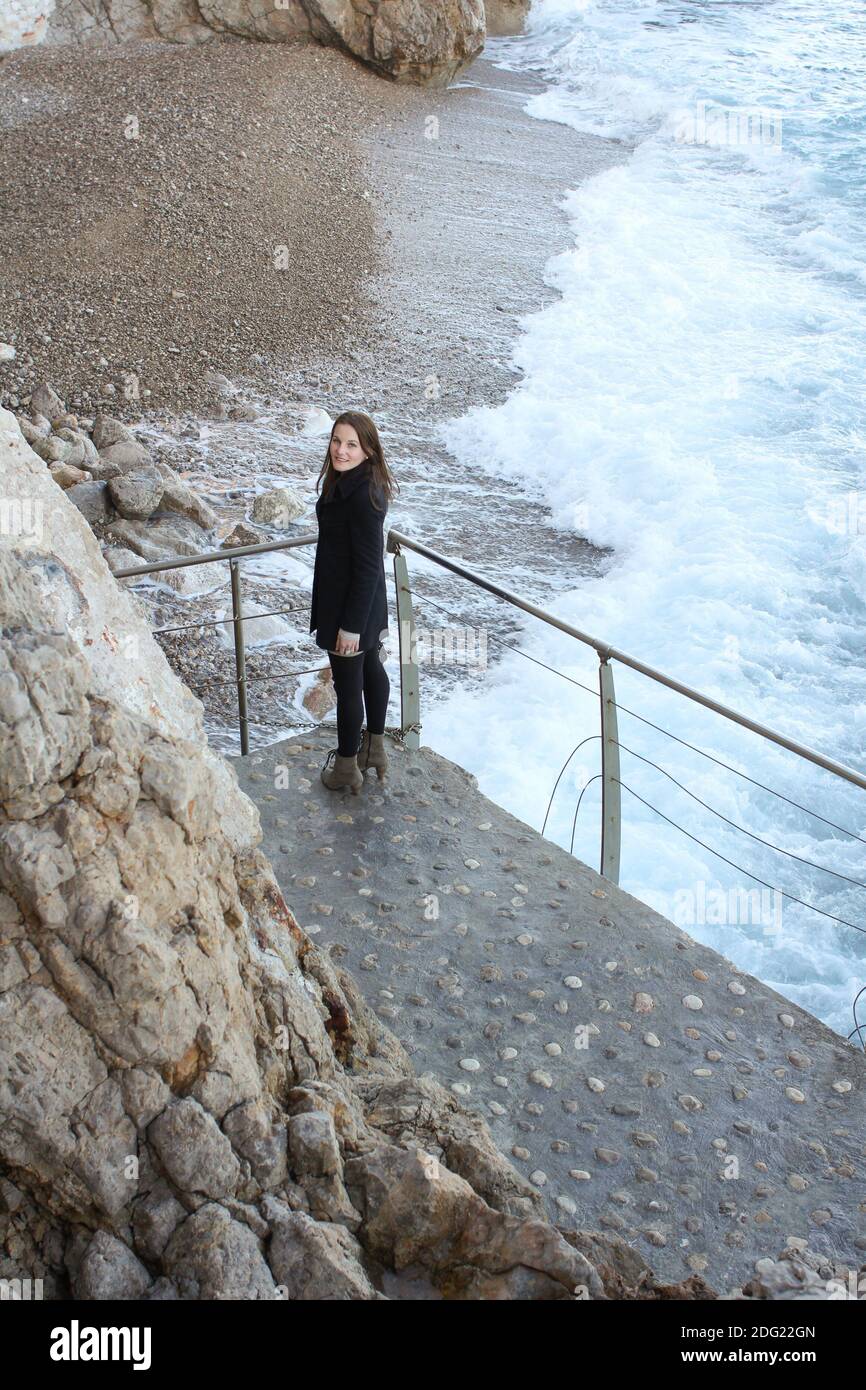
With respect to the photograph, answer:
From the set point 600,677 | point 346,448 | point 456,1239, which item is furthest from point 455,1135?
point 346,448

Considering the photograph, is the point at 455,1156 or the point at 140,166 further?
the point at 140,166

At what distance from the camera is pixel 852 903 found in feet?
23.0

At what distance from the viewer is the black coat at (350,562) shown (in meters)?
4.45

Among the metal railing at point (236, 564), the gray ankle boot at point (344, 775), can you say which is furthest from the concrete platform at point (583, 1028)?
the metal railing at point (236, 564)

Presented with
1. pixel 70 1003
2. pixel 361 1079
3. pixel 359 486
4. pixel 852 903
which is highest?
pixel 359 486

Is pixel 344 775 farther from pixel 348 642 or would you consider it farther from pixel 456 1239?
pixel 456 1239

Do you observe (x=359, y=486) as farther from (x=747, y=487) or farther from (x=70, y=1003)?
(x=747, y=487)

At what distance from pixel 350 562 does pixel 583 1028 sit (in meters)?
1.83

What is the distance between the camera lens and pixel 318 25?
60.3ft

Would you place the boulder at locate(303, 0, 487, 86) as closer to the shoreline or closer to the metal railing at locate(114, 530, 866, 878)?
the shoreline

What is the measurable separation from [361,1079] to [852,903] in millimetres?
4533


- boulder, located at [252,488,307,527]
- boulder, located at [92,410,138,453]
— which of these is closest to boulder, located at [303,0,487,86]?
boulder, located at [92,410,138,453]

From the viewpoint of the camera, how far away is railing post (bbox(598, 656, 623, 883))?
461cm

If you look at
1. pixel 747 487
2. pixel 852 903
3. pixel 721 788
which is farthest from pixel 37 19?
pixel 852 903
